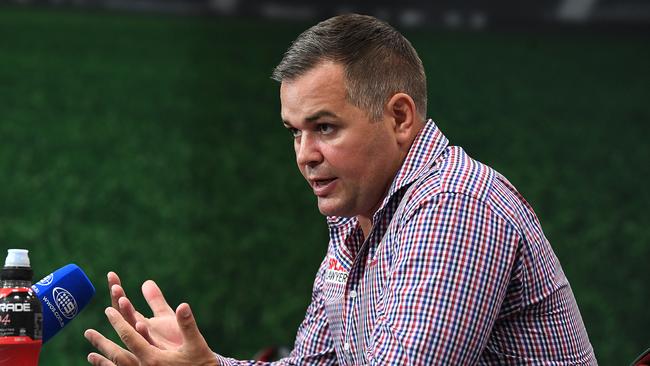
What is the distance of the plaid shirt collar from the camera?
1577mm

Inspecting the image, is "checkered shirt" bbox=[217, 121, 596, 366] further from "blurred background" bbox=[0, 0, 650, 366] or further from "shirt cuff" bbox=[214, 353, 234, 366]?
"blurred background" bbox=[0, 0, 650, 366]

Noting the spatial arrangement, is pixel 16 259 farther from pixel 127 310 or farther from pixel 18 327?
pixel 127 310

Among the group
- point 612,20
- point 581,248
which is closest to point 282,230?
point 581,248

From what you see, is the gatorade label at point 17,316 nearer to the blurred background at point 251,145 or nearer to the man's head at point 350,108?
the man's head at point 350,108

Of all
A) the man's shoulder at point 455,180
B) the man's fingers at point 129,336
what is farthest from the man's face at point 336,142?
the man's fingers at point 129,336

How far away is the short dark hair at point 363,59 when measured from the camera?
62.8 inches

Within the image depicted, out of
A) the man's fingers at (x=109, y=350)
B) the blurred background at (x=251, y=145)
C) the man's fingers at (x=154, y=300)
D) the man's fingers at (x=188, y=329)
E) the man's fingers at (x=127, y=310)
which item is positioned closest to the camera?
the man's fingers at (x=188, y=329)

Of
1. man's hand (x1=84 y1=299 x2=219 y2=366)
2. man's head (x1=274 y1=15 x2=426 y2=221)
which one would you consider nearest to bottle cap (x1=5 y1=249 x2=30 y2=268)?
man's hand (x1=84 y1=299 x2=219 y2=366)

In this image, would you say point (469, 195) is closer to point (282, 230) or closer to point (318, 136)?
point (318, 136)

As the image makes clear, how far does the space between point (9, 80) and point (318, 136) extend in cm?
351

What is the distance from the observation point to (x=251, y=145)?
4.67 meters

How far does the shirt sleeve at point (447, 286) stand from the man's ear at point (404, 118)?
0.92ft

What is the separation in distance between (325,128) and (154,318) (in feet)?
1.95

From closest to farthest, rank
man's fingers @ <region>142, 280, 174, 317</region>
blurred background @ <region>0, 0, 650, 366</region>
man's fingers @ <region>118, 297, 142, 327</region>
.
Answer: man's fingers @ <region>118, 297, 142, 327</region> < man's fingers @ <region>142, 280, 174, 317</region> < blurred background @ <region>0, 0, 650, 366</region>
